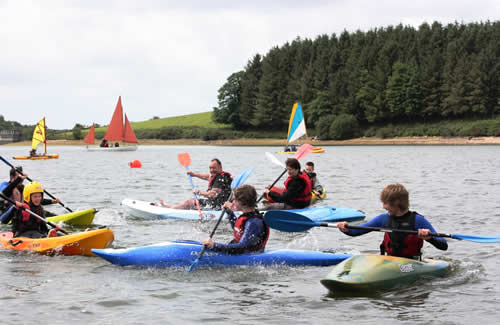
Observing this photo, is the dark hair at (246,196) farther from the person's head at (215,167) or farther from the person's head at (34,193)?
the person's head at (215,167)

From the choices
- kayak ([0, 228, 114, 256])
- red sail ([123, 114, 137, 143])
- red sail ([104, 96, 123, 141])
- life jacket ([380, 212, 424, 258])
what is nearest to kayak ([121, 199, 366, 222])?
kayak ([0, 228, 114, 256])

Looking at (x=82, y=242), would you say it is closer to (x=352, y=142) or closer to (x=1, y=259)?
(x=1, y=259)

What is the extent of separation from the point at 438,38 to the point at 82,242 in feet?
243

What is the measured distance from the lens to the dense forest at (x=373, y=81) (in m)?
66.7

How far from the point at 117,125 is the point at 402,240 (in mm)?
52205

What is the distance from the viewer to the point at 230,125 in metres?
90.2

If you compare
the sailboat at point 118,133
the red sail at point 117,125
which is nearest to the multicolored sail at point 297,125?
the red sail at point 117,125

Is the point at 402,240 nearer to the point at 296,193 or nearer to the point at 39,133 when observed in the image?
the point at 296,193

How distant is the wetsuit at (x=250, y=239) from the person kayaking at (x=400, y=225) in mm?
1076

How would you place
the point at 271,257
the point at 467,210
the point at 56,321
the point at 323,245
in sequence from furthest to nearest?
1. the point at 467,210
2. the point at 323,245
3. the point at 271,257
4. the point at 56,321

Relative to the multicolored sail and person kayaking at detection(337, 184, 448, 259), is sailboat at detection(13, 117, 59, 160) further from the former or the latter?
person kayaking at detection(337, 184, 448, 259)

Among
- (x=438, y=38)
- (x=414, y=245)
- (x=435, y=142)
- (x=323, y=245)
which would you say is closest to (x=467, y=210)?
(x=323, y=245)

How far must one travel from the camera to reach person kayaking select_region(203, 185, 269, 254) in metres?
6.96

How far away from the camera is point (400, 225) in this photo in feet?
21.4
